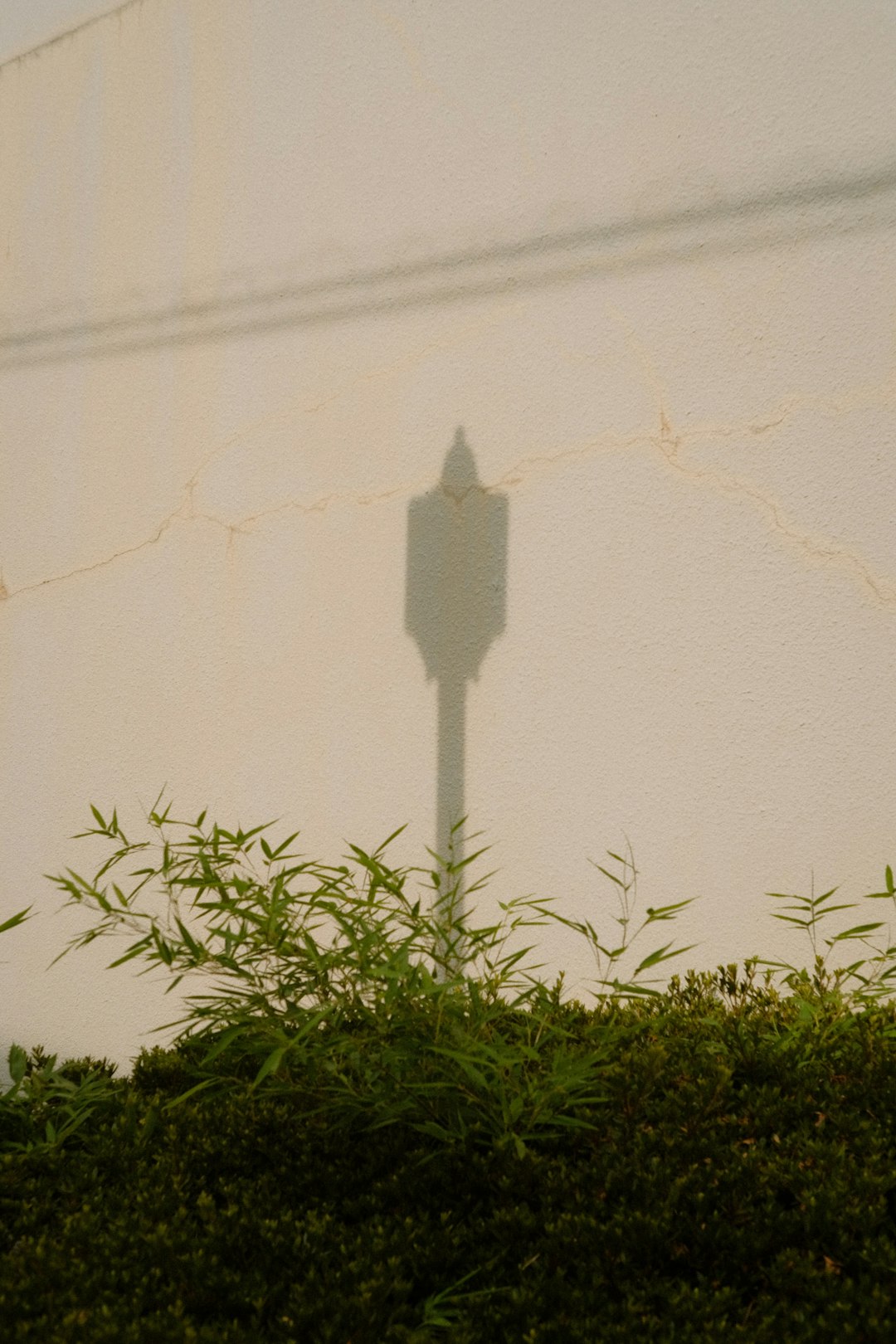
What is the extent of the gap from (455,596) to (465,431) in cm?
40

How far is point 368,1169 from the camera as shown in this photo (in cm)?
166

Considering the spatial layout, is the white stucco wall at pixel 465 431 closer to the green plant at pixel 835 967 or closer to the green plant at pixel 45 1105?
the green plant at pixel 835 967

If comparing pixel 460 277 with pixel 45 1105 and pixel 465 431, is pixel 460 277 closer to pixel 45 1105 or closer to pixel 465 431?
pixel 465 431

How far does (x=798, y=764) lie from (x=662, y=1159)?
1.04m

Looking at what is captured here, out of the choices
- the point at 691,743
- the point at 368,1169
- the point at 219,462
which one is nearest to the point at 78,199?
the point at 219,462

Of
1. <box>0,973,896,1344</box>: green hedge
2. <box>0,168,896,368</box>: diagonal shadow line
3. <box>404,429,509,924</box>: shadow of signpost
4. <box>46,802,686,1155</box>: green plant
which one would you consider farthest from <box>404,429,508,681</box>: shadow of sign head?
<box>0,973,896,1344</box>: green hedge

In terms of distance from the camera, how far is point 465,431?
9.38 ft

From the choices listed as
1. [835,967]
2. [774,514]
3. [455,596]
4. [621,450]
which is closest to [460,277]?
[621,450]

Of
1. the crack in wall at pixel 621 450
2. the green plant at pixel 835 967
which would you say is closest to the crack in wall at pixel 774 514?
the crack in wall at pixel 621 450

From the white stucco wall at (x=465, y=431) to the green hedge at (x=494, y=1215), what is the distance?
74 cm

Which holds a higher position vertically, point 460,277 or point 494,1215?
point 460,277

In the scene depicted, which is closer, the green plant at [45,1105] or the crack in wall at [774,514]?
the green plant at [45,1105]

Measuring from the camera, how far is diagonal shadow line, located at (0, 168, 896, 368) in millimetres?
2445

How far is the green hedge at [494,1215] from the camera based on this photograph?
4.45 ft
